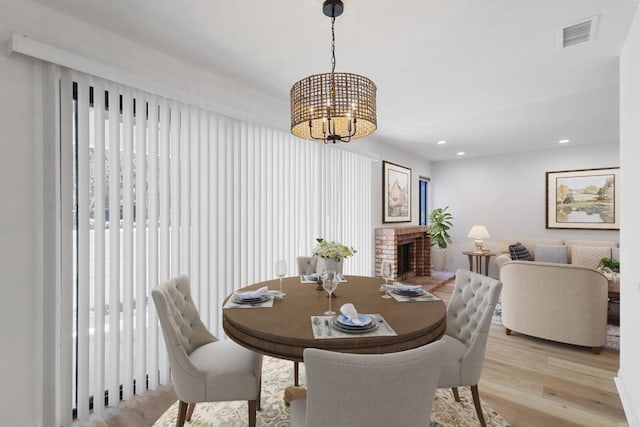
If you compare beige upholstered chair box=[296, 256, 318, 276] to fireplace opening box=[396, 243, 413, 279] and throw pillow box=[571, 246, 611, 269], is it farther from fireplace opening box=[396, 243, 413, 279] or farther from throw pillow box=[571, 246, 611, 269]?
throw pillow box=[571, 246, 611, 269]

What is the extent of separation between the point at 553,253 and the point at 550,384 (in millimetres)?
3568

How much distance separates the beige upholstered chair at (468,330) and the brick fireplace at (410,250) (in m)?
2.76

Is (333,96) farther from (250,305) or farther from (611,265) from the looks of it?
(611,265)

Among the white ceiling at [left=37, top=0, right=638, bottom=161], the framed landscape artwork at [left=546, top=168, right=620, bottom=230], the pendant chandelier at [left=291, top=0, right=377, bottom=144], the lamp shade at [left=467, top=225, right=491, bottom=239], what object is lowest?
the lamp shade at [left=467, top=225, right=491, bottom=239]

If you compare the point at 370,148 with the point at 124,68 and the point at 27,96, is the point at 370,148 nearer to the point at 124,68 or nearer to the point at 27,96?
the point at 124,68

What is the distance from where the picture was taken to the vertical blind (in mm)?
1889

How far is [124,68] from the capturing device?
210cm

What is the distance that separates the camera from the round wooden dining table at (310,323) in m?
1.24

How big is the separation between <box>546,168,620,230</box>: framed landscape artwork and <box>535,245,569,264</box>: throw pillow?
0.73 metres

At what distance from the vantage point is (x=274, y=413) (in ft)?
6.54

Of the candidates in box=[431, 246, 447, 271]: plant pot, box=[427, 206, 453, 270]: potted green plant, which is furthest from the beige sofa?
box=[431, 246, 447, 271]: plant pot

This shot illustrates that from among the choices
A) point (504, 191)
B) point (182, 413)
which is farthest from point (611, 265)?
point (182, 413)

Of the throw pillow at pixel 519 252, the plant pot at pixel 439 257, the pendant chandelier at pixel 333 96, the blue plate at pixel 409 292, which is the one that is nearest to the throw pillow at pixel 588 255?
the throw pillow at pixel 519 252

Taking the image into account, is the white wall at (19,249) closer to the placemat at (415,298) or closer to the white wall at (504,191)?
the placemat at (415,298)
